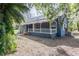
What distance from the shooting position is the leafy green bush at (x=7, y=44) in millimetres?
2924

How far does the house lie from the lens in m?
2.96

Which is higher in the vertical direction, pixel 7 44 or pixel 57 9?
pixel 57 9

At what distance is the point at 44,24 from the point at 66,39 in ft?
1.18

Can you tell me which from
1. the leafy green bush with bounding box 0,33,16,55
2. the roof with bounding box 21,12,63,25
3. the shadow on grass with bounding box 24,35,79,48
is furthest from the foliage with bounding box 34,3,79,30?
the leafy green bush with bounding box 0,33,16,55

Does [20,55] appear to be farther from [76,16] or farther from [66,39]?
[76,16]

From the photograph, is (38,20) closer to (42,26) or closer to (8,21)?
(42,26)

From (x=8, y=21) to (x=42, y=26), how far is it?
460 mm

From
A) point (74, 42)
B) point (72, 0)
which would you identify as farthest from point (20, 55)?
point (72, 0)

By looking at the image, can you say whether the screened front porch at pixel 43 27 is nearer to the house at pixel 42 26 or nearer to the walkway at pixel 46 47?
the house at pixel 42 26

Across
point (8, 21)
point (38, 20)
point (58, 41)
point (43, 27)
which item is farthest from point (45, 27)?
point (8, 21)

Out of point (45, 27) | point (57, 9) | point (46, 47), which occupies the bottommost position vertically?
point (46, 47)

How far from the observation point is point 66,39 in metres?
2.96

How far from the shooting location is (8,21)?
9.64 ft

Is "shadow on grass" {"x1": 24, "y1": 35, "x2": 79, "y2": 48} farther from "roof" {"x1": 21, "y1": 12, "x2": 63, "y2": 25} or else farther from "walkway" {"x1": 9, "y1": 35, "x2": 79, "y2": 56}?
"roof" {"x1": 21, "y1": 12, "x2": 63, "y2": 25}
